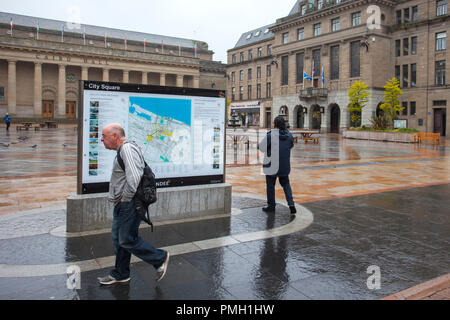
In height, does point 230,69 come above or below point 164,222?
above

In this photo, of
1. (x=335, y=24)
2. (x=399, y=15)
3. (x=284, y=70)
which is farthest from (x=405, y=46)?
(x=284, y=70)

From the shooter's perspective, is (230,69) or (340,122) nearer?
(340,122)

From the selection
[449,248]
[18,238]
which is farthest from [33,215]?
[449,248]

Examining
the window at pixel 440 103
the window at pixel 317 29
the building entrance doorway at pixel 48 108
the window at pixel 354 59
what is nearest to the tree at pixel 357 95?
the window at pixel 354 59

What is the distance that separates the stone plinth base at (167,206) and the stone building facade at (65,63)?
6234cm

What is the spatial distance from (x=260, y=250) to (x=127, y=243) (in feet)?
6.91

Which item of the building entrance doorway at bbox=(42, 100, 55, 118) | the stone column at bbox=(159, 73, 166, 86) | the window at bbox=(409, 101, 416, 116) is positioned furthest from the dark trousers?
the stone column at bbox=(159, 73, 166, 86)

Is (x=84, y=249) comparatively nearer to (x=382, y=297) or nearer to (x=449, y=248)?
(x=382, y=297)

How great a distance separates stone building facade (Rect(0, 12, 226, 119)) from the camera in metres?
63.1

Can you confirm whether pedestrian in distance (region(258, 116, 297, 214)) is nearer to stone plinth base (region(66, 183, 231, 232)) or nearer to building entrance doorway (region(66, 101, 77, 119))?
stone plinth base (region(66, 183, 231, 232))

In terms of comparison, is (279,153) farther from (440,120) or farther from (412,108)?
(412,108)

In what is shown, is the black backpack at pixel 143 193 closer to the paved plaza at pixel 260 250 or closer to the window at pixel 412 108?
the paved plaza at pixel 260 250

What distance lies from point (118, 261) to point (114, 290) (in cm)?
31

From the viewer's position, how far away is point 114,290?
4023mm
